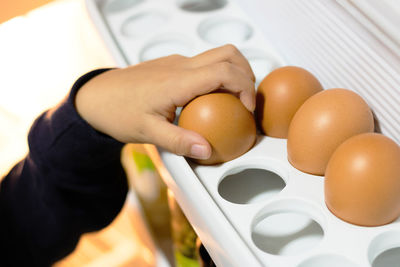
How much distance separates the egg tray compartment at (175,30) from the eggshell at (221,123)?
0.17 meters

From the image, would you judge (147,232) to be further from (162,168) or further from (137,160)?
(162,168)

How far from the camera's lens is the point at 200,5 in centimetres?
86

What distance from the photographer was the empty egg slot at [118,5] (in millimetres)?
838

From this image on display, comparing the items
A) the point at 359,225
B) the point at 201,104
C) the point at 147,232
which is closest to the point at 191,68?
the point at 201,104

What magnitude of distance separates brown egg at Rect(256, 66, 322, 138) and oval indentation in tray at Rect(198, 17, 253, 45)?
0.23 meters

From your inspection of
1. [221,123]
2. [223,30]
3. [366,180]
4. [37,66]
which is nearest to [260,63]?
[223,30]

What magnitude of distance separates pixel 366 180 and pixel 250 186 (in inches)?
7.6

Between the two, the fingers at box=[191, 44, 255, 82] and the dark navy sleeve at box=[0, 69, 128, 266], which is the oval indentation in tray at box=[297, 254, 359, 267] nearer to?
the fingers at box=[191, 44, 255, 82]

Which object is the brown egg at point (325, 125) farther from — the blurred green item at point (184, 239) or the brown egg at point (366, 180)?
the blurred green item at point (184, 239)

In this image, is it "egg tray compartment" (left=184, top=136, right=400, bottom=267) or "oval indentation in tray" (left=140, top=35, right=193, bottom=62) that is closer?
Result: "egg tray compartment" (left=184, top=136, right=400, bottom=267)

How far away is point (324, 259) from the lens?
0.42 m

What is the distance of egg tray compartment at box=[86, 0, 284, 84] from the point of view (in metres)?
0.70

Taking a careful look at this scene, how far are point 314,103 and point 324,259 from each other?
17 cm

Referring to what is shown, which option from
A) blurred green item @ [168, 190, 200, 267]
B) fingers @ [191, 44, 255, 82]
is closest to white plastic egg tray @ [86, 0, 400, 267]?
fingers @ [191, 44, 255, 82]
